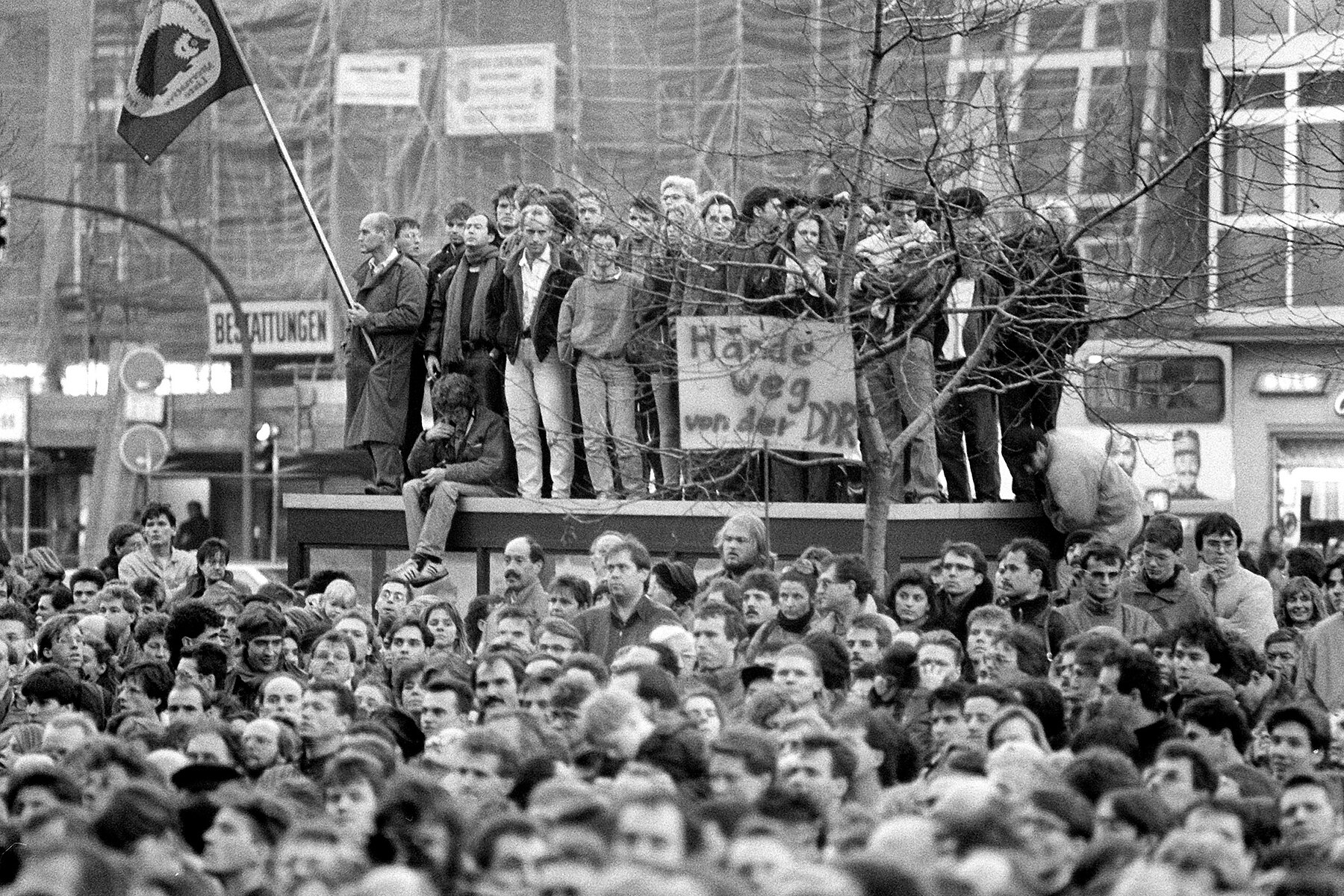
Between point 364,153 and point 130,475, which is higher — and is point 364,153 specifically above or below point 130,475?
above

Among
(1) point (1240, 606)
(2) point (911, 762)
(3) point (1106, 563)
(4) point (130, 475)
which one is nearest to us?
(2) point (911, 762)

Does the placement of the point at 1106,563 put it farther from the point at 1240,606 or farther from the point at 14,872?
the point at 14,872

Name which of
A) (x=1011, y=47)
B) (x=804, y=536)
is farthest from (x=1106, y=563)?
(x=1011, y=47)

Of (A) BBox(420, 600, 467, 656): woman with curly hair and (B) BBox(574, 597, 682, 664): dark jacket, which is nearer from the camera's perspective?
(B) BBox(574, 597, 682, 664): dark jacket

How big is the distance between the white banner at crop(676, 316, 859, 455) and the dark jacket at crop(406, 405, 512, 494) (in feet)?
9.43

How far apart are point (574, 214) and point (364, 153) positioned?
1671 centimetres

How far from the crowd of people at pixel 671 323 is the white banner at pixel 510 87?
12.9m

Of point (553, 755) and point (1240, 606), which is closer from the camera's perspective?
point (553, 755)

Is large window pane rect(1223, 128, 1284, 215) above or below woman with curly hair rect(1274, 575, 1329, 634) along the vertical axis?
above

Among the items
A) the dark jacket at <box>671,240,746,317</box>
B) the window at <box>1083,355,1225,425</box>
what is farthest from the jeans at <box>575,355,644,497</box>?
the window at <box>1083,355,1225,425</box>

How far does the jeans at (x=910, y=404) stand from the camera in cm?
1498

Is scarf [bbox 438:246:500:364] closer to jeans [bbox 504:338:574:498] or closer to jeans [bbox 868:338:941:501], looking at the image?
jeans [bbox 504:338:574:498]

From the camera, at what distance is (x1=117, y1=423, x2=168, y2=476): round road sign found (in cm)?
2680

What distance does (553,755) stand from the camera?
27.3ft
